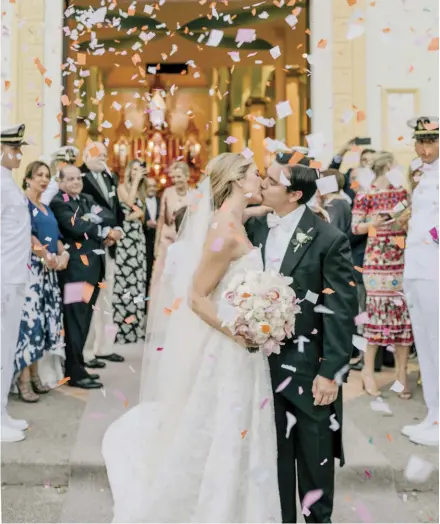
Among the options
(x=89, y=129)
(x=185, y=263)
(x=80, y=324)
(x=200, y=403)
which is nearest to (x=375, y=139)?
(x=80, y=324)

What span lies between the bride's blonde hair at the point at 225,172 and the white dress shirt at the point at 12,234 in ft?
5.69

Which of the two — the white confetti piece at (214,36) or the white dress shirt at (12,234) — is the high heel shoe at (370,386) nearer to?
the white dress shirt at (12,234)

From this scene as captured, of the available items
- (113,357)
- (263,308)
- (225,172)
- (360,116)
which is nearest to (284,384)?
(263,308)

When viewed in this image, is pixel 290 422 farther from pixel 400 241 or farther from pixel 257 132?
pixel 257 132

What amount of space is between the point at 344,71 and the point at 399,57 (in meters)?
0.65

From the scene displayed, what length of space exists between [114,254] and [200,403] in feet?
11.8

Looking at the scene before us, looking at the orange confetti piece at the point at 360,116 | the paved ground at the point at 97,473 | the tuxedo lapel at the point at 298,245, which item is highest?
the orange confetti piece at the point at 360,116

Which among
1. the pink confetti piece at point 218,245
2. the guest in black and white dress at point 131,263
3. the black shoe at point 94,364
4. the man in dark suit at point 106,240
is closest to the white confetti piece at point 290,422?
the pink confetti piece at point 218,245

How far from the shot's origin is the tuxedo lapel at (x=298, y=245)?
252cm

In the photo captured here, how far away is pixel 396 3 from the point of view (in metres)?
6.95

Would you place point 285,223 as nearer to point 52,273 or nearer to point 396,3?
point 52,273

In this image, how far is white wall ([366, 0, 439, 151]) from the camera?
6.91m

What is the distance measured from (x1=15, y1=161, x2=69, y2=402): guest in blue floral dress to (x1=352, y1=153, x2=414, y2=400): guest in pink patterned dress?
91.7 inches

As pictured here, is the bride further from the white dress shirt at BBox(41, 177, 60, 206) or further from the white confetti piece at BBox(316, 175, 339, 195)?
the white dress shirt at BBox(41, 177, 60, 206)
